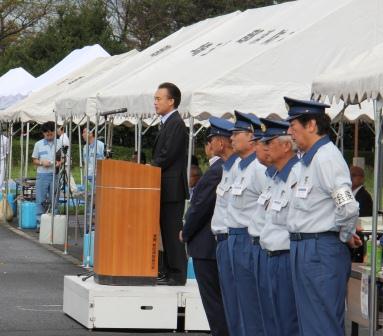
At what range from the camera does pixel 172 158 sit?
11.8 metres

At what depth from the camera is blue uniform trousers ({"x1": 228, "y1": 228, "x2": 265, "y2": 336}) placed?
29.1ft

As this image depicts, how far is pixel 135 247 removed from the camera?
1186 cm

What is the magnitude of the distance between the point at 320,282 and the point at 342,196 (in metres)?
0.56

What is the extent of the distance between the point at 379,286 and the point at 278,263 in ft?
3.57

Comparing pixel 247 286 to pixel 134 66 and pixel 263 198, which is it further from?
pixel 134 66

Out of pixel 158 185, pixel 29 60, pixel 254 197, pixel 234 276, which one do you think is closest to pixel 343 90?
pixel 254 197

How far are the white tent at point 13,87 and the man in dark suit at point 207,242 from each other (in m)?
19.5

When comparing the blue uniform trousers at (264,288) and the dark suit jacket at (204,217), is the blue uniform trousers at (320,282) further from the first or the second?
the dark suit jacket at (204,217)

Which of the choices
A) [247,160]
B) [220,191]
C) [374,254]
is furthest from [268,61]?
[374,254]

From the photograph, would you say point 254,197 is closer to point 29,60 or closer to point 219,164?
point 219,164

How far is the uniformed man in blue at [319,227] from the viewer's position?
7582mm

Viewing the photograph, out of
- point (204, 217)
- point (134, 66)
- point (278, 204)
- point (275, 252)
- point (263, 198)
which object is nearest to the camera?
point (278, 204)

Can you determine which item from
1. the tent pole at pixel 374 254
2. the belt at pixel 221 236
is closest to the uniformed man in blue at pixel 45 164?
the belt at pixel 221 236

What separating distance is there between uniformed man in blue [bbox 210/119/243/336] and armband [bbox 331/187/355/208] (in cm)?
174
